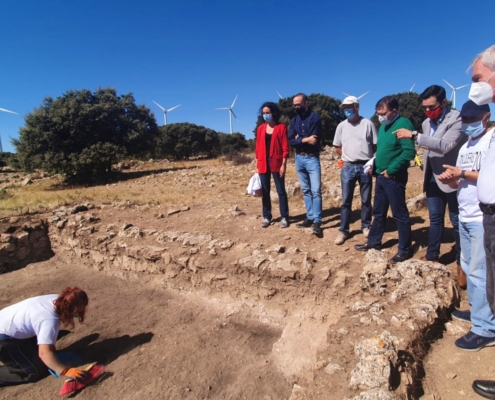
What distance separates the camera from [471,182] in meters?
2.62

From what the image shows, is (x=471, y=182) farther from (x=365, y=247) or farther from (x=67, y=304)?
(x=67, y=304)

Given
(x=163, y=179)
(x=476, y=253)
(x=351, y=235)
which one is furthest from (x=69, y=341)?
(x=163, y=179)

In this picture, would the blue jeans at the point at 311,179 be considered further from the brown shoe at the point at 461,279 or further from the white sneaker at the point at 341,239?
the brown shoe at the point at 461,279

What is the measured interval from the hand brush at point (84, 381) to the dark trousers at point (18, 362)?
52cm

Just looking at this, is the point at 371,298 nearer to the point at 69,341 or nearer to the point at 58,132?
the point at 69,341

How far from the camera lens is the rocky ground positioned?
8.98 ft

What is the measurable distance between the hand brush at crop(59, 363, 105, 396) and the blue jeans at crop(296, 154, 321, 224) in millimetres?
3539

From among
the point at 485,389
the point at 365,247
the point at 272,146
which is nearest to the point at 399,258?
the point at 365,247

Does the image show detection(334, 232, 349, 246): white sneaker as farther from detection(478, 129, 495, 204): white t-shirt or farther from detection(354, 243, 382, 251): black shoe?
detection(478, 129, 495, 204): white t-shirt

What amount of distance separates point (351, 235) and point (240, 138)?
105 feet

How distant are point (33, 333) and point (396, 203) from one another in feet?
14.5

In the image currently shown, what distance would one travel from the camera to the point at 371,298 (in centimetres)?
364

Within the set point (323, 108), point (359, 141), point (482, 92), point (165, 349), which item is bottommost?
point (165, 349)

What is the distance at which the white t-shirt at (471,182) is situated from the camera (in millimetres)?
2512
